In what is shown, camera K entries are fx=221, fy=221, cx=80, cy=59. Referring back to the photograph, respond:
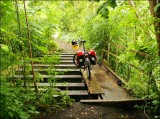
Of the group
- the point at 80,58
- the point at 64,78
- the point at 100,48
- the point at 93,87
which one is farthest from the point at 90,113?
the point at 100,48

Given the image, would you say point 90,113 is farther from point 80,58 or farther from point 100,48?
point 100,48

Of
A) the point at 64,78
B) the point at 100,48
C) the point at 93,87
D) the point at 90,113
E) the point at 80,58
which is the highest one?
the point at 100,48

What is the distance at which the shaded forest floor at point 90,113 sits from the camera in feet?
13.9

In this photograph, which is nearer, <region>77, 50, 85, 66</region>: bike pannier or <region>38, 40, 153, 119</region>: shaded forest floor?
<region>38, 40, 153, 119</region>: shaded forest floor

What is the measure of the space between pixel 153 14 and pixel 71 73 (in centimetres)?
409

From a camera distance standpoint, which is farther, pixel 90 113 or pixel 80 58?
pixel 80 58

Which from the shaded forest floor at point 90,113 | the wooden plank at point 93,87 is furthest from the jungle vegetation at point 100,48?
the wooden plank at point 93,87

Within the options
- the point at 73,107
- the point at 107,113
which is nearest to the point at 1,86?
the point at 73,107

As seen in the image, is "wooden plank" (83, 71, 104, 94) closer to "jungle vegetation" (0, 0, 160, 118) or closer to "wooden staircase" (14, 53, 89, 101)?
"wooden staircase" (14, 53, 89, 101)

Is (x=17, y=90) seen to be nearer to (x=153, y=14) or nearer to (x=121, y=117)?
(x=121, y=117)

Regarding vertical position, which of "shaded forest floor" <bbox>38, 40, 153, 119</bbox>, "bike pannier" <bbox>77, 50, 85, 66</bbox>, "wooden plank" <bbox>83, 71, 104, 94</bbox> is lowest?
"shaded forest floor" <bbox>38, 40, 153, 119</bbox>

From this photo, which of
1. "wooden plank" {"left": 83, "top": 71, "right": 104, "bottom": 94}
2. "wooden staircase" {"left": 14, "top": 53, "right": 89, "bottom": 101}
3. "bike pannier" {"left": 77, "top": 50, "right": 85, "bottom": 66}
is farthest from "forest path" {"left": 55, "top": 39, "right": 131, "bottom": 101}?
"bike pannier" {"left": 77, "top": 50, "right": 85, "bottom": 66}

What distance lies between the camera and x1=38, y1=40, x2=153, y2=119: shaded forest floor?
4.24 m

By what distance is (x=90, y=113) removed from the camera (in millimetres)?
4422
